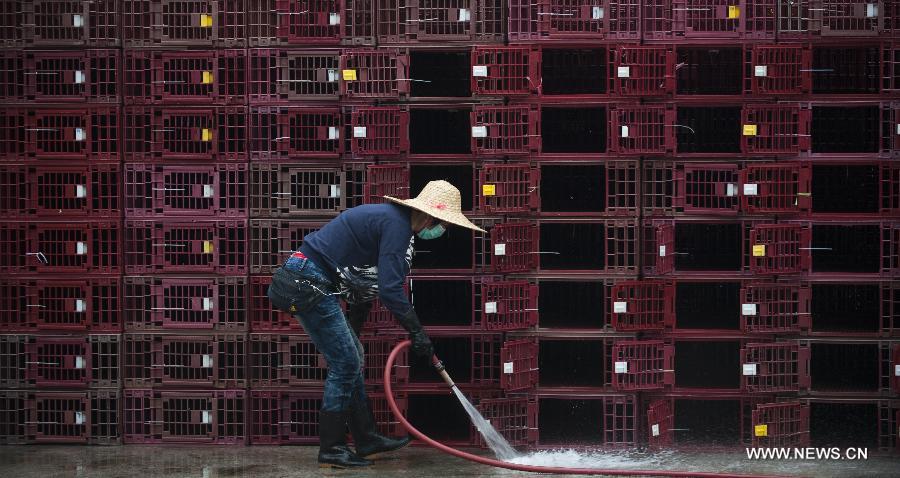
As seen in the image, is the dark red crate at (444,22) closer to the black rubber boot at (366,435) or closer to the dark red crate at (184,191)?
the dark red crate at (184,191)

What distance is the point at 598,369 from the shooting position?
31.5ft

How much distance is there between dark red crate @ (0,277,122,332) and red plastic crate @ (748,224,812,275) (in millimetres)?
5163

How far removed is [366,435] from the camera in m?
8.12

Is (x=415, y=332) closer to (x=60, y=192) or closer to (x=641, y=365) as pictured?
(x=641, y=365)

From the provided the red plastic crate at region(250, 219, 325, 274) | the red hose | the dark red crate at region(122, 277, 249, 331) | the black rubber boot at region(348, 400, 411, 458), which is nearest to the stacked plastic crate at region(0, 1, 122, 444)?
the dark red crate at region(122, 277, 249, 331)

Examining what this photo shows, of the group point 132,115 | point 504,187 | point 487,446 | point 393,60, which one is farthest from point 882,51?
point 132,115

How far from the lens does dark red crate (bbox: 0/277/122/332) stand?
8.64 m

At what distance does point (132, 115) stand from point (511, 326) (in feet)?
11.6

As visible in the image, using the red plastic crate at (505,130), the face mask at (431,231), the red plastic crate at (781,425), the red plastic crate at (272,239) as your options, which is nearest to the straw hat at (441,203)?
the face mask at (431,231)

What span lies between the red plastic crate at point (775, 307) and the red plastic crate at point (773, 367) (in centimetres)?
13

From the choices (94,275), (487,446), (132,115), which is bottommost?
(487,446)

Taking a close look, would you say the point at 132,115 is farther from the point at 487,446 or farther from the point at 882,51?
the point at 882,51

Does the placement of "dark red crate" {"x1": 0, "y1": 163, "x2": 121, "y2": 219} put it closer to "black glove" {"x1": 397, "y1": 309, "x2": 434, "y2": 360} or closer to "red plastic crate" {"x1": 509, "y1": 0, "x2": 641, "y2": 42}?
"black glove" {"x1": 397, "y1": 309, "x2": 434, "y2": 360}

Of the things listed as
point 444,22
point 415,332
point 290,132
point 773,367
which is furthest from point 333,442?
point 773,367
